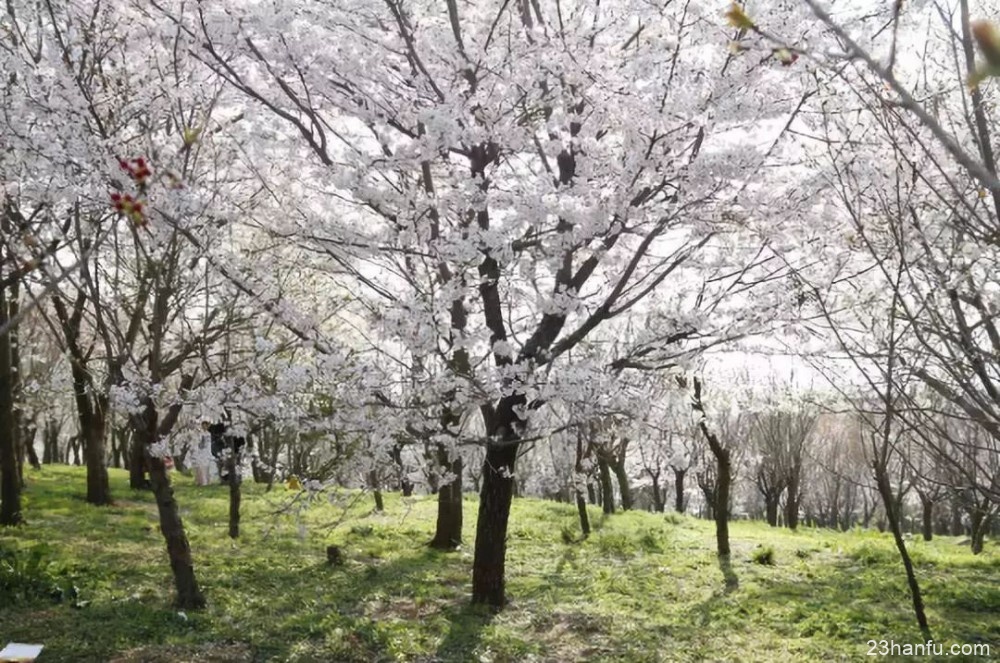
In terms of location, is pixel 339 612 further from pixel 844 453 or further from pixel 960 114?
pixel 844 453

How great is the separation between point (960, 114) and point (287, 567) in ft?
30.9

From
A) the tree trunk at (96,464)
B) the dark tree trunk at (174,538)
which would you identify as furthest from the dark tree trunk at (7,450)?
the dark tree trunk at (174,538)

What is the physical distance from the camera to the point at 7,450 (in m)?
11.6

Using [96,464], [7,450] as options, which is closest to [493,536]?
[7,450]

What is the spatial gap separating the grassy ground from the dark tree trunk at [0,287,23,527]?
347mm

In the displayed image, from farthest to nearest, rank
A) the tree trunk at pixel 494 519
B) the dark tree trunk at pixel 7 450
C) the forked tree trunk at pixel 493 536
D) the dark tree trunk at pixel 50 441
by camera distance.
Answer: the dark tree trunk at pixel 50 441 < the dark tree trunk at pixel 7 450 < the forked tree trunk at pixel 493 536 < the tree trunk at pixel 494 519

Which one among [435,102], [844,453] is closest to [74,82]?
[435,102]

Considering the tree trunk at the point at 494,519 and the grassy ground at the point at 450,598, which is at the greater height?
the tree trunk at the point at 494,519

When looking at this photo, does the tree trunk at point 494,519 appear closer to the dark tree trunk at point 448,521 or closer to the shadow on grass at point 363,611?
the shadow on grass at point 363,611

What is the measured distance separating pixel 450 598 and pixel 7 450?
684cm

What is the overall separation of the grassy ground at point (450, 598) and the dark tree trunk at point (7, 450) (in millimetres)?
347

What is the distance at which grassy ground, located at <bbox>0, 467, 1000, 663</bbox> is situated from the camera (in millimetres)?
7699

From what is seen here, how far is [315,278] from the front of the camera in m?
12.0

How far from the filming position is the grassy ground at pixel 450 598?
25.3 ft
